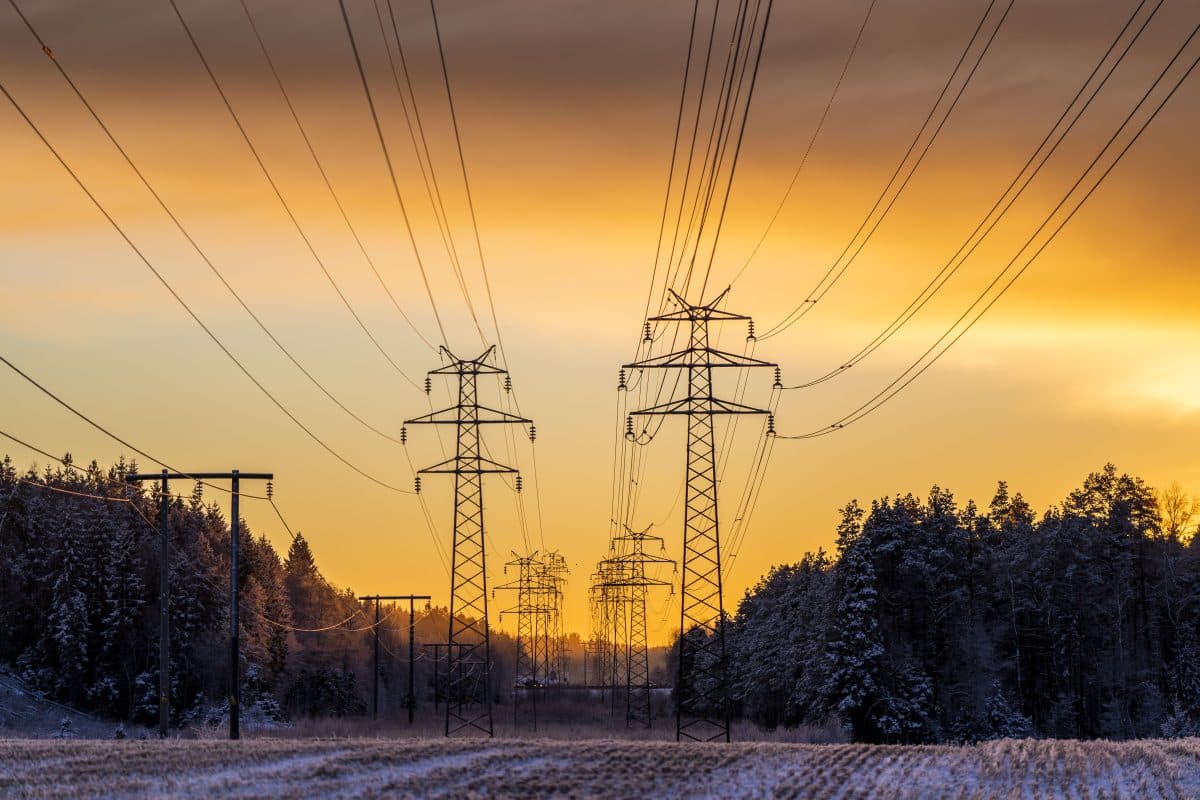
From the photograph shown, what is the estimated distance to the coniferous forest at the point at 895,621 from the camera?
10656 centimetres

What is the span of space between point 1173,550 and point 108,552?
81.4 meters

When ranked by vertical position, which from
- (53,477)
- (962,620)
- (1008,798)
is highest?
(53,477)

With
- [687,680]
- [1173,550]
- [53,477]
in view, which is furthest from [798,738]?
[53,477]

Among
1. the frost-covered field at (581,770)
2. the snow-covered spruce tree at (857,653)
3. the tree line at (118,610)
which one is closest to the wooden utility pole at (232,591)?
the frost-covered field at (581,770)

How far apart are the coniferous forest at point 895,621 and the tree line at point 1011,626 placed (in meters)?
0.15

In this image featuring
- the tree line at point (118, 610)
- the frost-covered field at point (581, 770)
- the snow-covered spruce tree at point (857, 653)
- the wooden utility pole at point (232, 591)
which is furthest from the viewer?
the tree line at point (118, 610)

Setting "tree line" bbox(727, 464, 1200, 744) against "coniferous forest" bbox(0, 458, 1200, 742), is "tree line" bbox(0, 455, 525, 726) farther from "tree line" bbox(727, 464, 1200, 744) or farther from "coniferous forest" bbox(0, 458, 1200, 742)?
"tree line" bbox(727, 464, 1200, 744)

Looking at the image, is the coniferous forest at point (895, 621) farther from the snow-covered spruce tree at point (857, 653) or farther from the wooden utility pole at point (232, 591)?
the wooden utility pole at point (232, 591)

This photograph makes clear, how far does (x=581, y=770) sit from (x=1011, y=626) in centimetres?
7743

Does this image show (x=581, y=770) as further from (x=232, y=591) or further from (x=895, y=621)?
(x=895, y=621)

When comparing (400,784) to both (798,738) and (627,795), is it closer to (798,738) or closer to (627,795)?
(627,795)

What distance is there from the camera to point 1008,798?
43531mm

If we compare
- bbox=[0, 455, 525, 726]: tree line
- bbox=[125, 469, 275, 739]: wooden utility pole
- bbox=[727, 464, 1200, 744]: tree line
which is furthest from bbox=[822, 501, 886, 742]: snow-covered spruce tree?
bbox=[125, 469, 275, 739]: wooden utility pole

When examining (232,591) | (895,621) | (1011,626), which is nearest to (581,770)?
(232,591)
